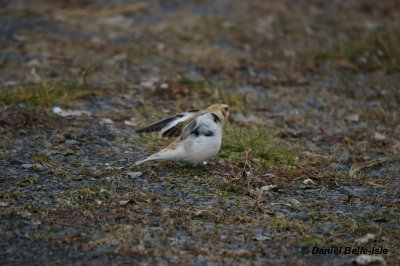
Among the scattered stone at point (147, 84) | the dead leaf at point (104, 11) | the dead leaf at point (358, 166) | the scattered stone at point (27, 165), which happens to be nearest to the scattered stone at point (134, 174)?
the scattered stone at point (27, 165)

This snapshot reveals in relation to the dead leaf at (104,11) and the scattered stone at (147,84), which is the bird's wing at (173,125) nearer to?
the scattered stone at (147,84)

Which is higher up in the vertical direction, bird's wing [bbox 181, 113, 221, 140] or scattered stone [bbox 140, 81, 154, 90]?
bird's wing [bbox 181, 113, 221, 140]

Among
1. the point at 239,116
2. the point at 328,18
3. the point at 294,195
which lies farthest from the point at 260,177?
the point at 328,18

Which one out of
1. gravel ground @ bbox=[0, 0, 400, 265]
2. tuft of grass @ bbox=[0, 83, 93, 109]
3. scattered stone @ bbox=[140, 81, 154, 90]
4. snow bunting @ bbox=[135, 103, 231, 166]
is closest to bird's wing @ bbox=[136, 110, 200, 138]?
snow bunting @ bbox=[135, 103, 231, 166]

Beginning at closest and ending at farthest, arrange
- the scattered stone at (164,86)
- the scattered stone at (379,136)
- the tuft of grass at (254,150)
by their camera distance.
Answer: the tuft of grass at (254,150) < the scattered stone at (379,136) < the scattered stone at (164,86)

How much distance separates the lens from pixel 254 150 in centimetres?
517

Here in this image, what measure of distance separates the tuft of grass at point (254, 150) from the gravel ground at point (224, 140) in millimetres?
20

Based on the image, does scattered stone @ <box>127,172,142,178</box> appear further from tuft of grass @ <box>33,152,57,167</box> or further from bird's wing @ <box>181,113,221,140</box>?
tuft of grass @ <box>33,152,57,167</box>

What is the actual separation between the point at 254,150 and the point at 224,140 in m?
0.38

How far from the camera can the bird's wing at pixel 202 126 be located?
4469mm

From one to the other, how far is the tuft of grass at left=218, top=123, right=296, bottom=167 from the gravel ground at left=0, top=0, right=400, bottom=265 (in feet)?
0.06

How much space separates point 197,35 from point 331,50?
256 cm

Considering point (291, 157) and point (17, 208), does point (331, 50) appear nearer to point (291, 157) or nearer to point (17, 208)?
point (291, 157)

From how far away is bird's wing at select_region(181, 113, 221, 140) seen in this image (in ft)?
14.7
